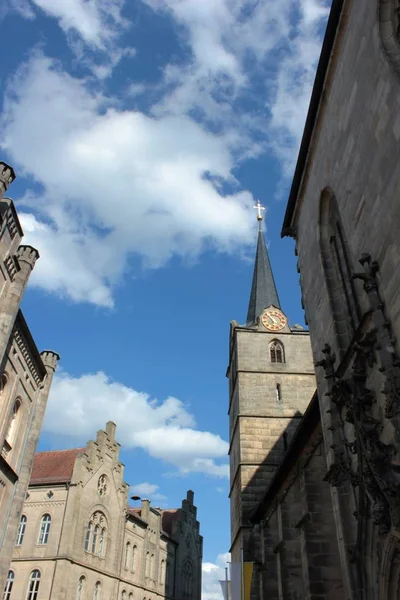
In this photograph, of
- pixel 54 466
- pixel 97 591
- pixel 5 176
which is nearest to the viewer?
pixel 5 176

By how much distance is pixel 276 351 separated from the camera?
33.8m

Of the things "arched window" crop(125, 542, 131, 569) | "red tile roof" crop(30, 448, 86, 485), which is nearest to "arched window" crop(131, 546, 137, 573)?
"arched window" crop(125, 542, 131, 569)

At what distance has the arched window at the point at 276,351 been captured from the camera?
33312mm

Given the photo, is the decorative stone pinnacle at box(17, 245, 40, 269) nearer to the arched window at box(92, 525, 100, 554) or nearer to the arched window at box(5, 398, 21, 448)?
the arched window at box(5, 398, 21, 448)

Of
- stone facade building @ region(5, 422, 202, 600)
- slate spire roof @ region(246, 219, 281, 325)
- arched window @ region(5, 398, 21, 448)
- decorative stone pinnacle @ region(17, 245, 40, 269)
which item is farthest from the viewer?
slate spire roof @ region(246, 219, 281, 325)

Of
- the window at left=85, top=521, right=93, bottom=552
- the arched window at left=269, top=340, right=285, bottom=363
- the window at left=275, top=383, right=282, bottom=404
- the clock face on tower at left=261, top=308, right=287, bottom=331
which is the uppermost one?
the clock face on tower at left=261, top=308, right=287, bottom=331

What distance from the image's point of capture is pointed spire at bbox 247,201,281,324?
3712 cm

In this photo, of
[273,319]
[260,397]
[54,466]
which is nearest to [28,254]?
[260,397]

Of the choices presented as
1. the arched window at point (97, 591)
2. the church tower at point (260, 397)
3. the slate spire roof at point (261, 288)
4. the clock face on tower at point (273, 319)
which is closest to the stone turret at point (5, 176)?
the church tower at point (260, 397)

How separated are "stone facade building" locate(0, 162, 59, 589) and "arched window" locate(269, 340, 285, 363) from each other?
17.8 meters

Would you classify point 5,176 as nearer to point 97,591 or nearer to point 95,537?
point 95,537

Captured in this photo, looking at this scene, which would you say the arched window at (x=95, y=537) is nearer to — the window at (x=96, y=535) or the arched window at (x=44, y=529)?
the window at (x=96, y=535)

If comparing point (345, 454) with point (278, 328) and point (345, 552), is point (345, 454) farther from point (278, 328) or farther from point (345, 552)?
point (278, 328)

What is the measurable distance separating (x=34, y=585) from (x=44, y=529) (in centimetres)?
306
